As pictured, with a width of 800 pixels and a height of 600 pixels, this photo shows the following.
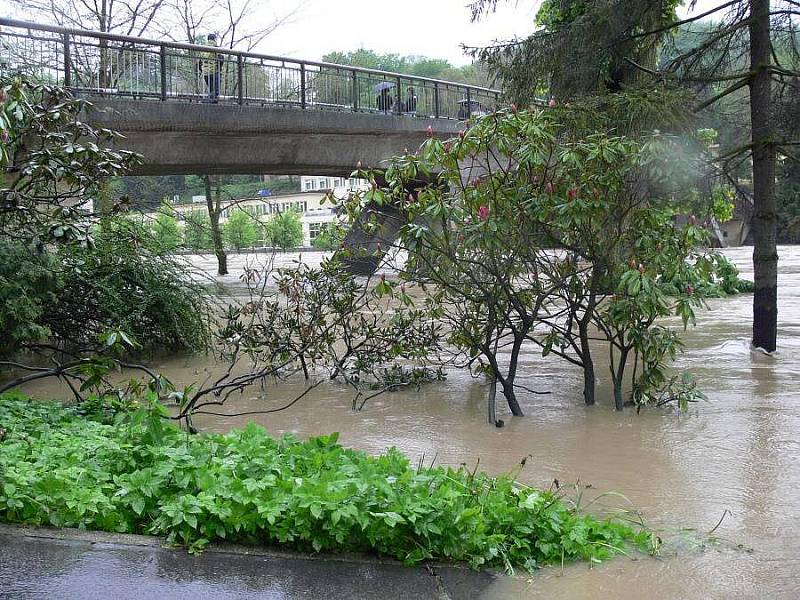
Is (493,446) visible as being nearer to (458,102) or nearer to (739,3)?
(739,3)

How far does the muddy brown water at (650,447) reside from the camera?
4.45m

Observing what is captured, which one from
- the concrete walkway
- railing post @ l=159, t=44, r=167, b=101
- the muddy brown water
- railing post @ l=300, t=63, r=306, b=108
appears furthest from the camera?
railing post @ l=300, t=63, r=306, b=108

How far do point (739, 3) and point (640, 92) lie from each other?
2.89 m

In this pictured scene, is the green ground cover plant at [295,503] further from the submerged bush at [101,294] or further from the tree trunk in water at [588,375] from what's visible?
the submerged bush at [101,294]

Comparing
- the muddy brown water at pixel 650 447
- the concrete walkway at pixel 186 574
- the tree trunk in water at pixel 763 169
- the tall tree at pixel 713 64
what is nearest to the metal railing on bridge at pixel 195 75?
the tall tree at pixel 713 64

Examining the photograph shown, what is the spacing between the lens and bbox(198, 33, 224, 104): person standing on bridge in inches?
712

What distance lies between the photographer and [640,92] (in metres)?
10.5

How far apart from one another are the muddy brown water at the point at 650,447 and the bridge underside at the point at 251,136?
22.5 ft

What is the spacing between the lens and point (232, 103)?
61.9 feet

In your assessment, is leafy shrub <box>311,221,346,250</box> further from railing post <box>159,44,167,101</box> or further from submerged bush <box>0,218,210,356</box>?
railing post <box>159,44,167,101</box>

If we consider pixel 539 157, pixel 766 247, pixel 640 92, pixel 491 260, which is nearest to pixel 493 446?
pixel 491 260

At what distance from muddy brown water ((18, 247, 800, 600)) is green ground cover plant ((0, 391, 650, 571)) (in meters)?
0.25

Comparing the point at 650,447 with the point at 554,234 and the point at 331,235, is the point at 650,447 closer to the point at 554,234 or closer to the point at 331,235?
the point at 554,234

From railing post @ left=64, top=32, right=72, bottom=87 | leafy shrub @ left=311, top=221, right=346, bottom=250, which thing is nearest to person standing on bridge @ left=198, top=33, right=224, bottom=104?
railing post @ left=64, top=32, right=72, bottom=87
